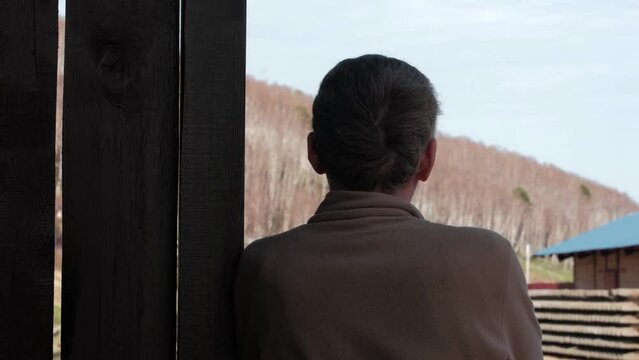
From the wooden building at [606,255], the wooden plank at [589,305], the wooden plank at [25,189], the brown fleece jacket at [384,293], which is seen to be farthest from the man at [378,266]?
the wooden building at [606,255]

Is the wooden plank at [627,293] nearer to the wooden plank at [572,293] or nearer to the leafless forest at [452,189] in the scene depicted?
the wooden plank at [572,293]

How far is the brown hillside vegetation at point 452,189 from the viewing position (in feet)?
87.3

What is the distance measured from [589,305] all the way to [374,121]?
43.8 feet

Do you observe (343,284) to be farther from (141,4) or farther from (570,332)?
(570,332)

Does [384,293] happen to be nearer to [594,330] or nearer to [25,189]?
[25,189]

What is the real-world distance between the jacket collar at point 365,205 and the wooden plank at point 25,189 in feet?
1.76

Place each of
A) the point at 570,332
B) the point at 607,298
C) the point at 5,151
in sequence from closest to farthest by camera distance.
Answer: the point at 5,151
the point at 607,298
the point at 570,332

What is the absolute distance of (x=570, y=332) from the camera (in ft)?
50.7

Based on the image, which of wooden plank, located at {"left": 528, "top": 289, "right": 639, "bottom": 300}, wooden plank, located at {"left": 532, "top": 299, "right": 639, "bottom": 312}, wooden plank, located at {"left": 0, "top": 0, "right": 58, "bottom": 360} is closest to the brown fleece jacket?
wooden plank, located at {"left": 0, "top": 0, "right": 58, "bottom": 360}

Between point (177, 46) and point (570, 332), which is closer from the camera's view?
point (177, 46)

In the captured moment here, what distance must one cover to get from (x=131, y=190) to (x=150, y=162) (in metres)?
0.06

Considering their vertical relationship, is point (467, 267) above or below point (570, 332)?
above

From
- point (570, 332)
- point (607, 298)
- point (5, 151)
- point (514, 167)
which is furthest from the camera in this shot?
point (514, 167)

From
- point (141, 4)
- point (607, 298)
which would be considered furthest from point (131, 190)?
point (607, 298)
